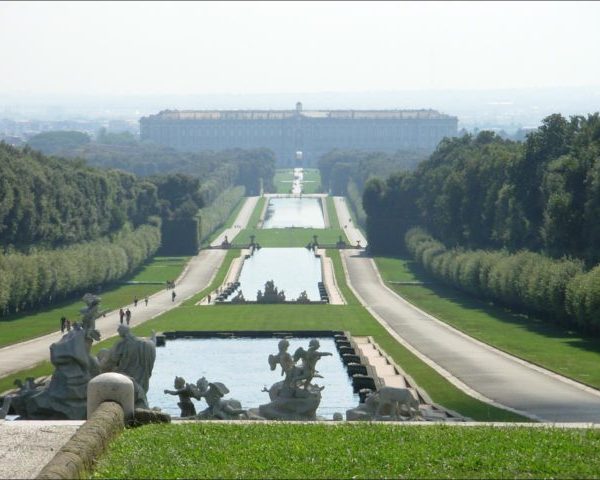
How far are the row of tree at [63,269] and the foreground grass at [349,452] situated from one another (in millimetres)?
43516

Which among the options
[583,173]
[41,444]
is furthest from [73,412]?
[583,173]

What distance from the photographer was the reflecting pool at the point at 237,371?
37.1 metres

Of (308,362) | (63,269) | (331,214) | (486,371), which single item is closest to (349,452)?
(308,362)

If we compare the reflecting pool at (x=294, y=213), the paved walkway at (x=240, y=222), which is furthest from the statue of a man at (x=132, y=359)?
the reflecting pool at (x=294, y=213)

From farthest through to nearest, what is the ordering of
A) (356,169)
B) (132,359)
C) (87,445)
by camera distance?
(356,169) → (132,359) → (87,445)

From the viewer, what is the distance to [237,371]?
4441cm

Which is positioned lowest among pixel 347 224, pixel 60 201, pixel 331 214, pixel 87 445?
pixel 331 214

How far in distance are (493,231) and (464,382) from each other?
41.2 m

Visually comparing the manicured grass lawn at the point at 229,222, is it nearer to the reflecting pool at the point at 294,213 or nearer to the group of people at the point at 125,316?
the reflecting pool at the point at 294,213

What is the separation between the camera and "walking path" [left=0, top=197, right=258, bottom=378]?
4778 cm

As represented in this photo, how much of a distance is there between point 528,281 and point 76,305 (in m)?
19.4

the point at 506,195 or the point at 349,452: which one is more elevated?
A: the point at 349,452

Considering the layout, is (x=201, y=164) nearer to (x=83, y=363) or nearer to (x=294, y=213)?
(x=294, y=213)

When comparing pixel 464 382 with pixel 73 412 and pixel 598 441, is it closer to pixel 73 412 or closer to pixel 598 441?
pixel 73 412
